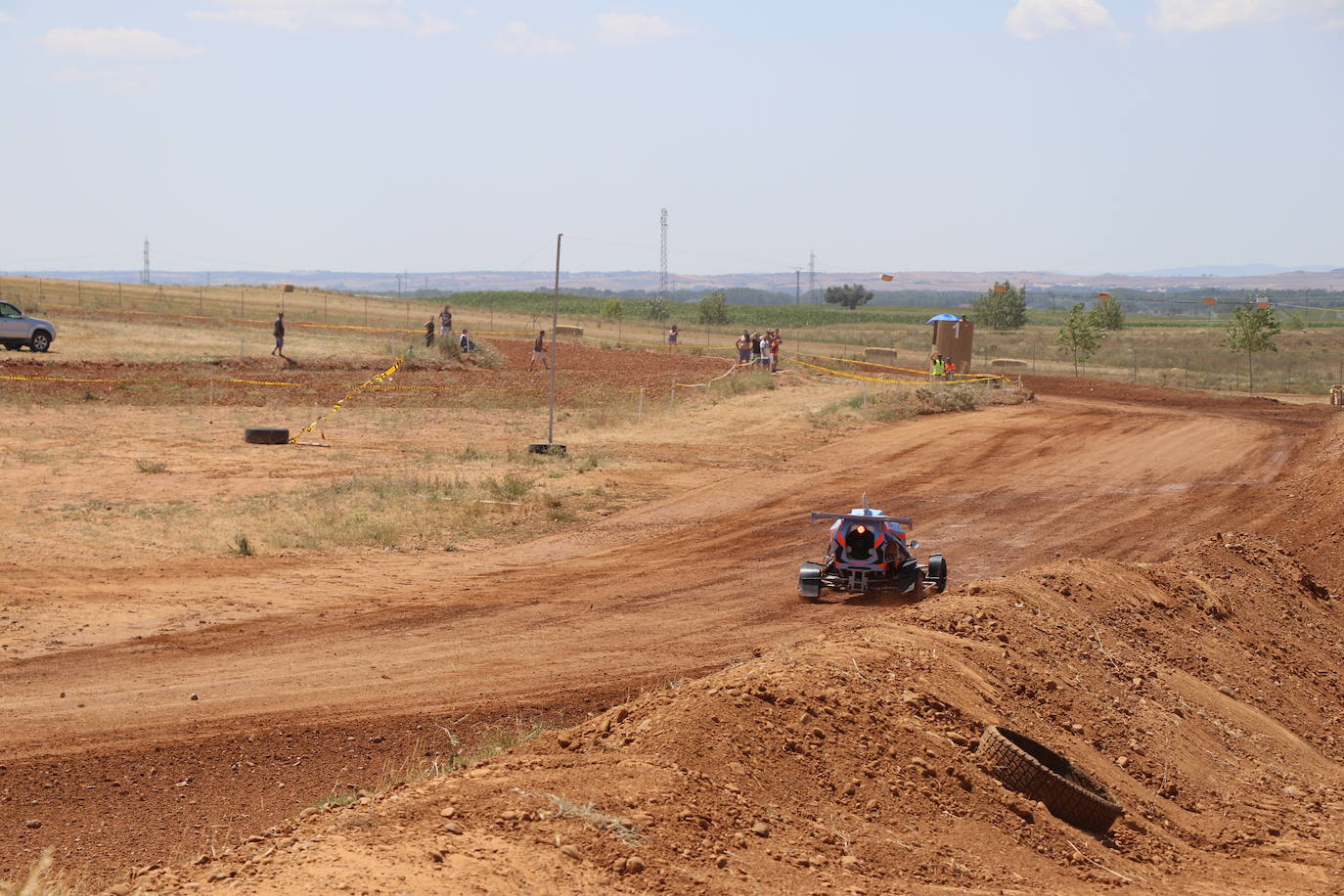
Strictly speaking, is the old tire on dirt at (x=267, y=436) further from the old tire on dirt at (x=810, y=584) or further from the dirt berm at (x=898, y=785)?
the dirt berm at (x=898, y=785)

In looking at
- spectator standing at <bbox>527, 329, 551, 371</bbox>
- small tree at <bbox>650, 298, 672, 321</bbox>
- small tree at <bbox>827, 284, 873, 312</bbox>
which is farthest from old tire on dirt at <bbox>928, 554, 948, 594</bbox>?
small tree at <bbox>827, 284, 873, 312</bbox>

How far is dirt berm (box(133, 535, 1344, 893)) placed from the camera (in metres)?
6.86

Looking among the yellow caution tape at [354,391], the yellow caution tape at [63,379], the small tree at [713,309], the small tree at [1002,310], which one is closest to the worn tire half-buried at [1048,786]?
the yellow caution tape at [354,391]

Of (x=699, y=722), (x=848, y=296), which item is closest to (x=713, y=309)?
(x=848, y=296)

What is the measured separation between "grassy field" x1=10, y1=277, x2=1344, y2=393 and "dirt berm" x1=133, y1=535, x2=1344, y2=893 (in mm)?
42140

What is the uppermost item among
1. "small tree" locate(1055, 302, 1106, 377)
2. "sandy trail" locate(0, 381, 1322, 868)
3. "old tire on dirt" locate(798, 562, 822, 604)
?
"small tree" locate(1055, 302, 1106, 377)

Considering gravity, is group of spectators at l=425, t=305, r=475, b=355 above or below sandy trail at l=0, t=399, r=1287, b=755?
above

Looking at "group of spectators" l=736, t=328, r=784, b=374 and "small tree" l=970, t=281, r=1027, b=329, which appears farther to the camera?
"small tree" l=970, t=281, r=1027, b=329

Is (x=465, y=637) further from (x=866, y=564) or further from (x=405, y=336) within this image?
(x=405, y=336)

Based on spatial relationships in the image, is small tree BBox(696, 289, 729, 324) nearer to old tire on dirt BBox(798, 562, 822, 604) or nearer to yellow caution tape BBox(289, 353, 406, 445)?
yellow caution tape BBox(289, 353, 406, 445)

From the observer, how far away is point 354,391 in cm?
4059

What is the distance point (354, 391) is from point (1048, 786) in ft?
114

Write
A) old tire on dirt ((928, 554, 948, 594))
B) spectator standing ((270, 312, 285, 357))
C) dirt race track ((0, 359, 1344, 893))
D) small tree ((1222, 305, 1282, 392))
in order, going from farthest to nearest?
small tree ((1222, 305, 1282, 392)), spectator standing ((270, 312, 285, 357)), old tire on dirt ((928, 554, 948, 594)), dirt race track ((0, 359, 1344, 893))

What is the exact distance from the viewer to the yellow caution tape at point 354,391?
103 ft
